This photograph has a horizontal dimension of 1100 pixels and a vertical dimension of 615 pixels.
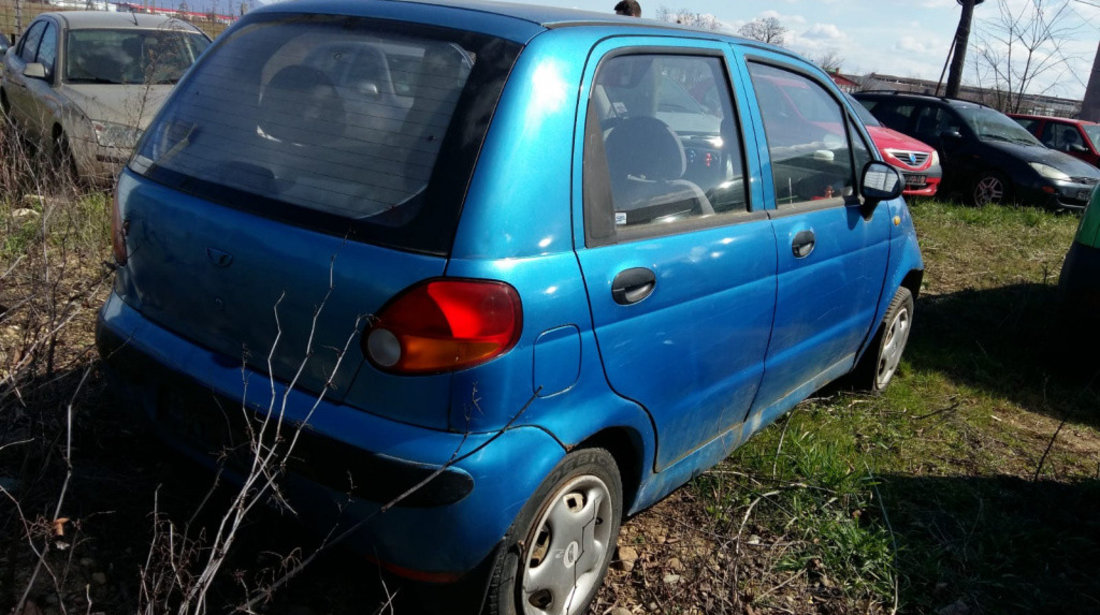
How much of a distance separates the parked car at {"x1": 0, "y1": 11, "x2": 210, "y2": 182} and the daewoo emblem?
15.2 feet

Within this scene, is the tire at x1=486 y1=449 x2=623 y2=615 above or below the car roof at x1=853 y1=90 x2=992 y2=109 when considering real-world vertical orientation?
below

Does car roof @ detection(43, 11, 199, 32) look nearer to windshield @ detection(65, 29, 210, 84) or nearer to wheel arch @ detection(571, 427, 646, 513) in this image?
windshield @ detection(65, 29, 210, 84)

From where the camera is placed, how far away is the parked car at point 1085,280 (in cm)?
532

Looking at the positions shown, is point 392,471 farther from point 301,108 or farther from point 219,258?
point 301,108

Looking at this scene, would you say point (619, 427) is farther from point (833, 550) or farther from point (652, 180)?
point (833, 550)

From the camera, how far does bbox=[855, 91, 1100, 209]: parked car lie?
12.1m

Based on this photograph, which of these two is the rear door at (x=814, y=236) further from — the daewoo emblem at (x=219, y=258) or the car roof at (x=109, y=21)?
the car roof at (x=109, y=21)

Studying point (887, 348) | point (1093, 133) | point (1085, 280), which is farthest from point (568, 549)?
point (1093, 133)

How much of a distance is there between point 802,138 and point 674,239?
1.26 m

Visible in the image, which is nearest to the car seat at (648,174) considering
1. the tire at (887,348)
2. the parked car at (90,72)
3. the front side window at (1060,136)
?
the tire at (887,348)

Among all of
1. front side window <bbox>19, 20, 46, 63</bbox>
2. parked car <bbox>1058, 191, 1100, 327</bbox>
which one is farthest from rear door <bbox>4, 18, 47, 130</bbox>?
parked car <bbox>1058, 191, 1100, 327</bbox>

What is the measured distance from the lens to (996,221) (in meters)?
10.6

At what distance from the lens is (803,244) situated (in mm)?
3518

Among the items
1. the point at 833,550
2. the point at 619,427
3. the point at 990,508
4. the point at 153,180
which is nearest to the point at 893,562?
the point at 833,550
